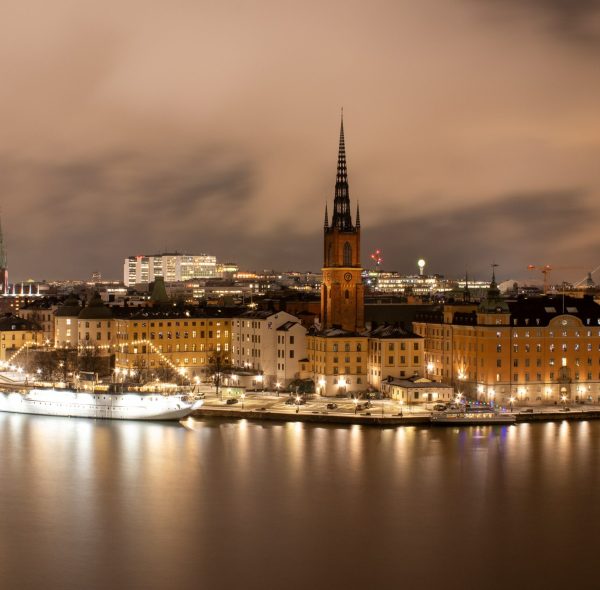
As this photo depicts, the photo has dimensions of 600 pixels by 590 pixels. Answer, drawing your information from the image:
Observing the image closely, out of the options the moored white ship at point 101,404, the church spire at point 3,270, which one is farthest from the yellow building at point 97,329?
the church spire at point 3,270

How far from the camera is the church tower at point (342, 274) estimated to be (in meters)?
33.7

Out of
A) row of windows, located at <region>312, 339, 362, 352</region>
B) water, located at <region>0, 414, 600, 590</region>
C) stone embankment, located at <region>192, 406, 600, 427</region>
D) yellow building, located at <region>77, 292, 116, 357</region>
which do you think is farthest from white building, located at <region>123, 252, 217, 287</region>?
water, located at <region>0, 414, 600, 590</region>

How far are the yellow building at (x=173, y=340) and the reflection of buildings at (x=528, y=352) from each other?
8.87 m

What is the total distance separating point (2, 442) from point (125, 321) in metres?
11.5

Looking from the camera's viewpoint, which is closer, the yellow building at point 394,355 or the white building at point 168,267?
the yellow building at point 394,355

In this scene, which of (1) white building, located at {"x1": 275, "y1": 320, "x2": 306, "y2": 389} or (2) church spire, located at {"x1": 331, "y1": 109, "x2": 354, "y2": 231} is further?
(2) church spire, located at {"x1": 331, "y1": 109, "x2": 354, "y2": 231}

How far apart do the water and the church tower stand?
A: 943 cm

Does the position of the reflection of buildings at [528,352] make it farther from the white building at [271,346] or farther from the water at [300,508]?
the white building at [271,346]

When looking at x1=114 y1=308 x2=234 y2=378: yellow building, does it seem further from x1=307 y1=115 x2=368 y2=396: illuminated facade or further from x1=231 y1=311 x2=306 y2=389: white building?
x1=307 y1=115 x2=368 y2=396: illuminated facade

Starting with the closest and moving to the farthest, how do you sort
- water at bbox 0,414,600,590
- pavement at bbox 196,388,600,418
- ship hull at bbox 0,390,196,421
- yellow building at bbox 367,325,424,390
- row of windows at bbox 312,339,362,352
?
water at bbox 0,414,600,590
pavement at bbox 196,388,600,418
ship hull at bbox 0,390,196,421
yellow building at bbox 367,325,424,390
row of windows at bbox 312,339,362,352

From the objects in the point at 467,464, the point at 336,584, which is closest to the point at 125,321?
the point at 467,464

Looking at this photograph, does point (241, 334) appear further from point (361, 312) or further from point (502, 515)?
point (502, 515)

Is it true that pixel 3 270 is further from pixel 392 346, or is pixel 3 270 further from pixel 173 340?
pixel 392 346

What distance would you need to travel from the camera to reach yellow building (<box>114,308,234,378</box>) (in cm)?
3397
